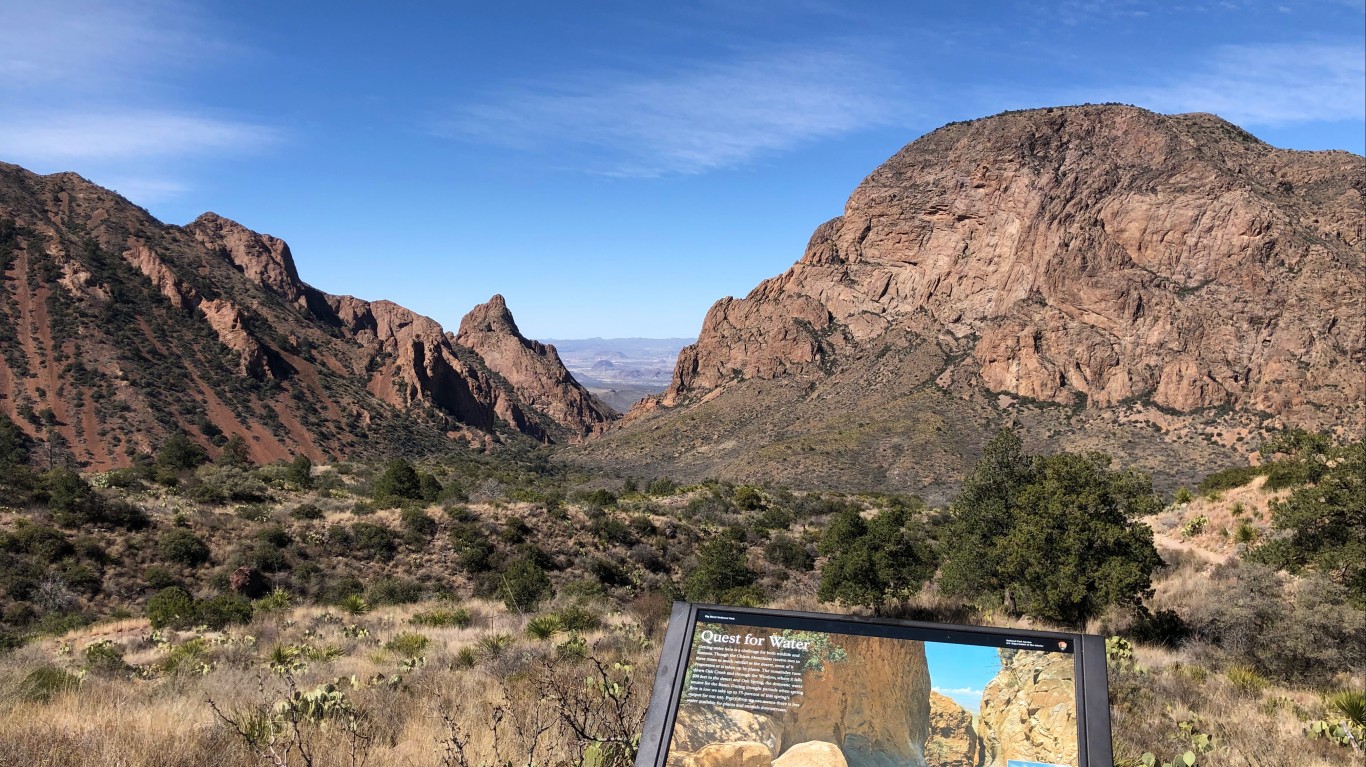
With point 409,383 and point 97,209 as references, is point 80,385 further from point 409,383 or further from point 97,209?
point 409,383

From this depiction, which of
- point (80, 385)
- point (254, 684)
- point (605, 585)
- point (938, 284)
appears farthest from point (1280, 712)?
point (938, 284)

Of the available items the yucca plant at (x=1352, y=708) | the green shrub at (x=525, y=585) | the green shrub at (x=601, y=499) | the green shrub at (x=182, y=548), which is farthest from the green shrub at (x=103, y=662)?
the green shrub at (x=601, y=499)

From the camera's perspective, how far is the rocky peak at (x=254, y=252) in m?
142

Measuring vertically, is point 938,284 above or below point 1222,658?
above

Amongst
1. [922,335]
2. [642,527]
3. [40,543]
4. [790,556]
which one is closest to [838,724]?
[40,543]

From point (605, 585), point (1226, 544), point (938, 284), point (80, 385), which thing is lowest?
point (605, 585)

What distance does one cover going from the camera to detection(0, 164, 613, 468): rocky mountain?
66.8m

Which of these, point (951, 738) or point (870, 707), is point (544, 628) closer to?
point (870, 707)

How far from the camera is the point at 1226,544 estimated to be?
23.9m

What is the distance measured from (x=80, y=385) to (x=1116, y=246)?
4680 inches

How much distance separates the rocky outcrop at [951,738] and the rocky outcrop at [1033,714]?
0.07m

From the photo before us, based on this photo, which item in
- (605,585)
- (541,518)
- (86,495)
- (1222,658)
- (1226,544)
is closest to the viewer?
(1222,658)

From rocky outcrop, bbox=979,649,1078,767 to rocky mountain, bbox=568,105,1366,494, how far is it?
Result: 209 ft

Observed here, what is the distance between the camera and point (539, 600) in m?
21.9
